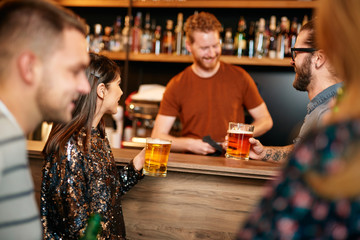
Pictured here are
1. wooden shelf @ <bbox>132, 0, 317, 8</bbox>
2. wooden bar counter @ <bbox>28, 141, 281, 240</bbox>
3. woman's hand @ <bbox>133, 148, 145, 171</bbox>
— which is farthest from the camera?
wooden shelf @ <bbox>132, 0, 317, 8</bbox>

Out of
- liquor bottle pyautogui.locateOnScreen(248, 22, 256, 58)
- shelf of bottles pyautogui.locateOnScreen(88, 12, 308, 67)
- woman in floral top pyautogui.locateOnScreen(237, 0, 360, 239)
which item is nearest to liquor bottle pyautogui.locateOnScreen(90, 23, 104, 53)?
shelf of bottles pyautogui.locateOnScreen(88, 12, 308, 67)

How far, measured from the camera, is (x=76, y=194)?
59.4 inches

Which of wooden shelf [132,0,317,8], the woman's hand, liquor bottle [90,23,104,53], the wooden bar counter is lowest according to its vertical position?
the wooden bar counter

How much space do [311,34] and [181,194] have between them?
40.8 inches

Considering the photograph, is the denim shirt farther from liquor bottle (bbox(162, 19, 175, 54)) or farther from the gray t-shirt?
liquor bottle (bbox(162, 19, 175, 54))

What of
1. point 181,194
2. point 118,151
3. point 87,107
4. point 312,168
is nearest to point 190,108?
point 118,151

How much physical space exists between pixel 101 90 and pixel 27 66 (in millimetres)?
857

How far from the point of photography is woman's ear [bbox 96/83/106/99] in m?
1.72

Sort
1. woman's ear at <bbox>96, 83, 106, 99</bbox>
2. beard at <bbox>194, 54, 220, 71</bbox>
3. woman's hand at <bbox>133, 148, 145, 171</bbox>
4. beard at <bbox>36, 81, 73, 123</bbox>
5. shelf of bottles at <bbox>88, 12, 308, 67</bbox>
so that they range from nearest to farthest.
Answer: beard at <bbox>36, 81, 73, 123</bbox> → woman's ear at <bbox>96, 83, 106, 99</bbox> → woman's hand at <bbox>133, 148, 145, 171</bbox> → beard at <bbox>194, 54, 220, 71</bbox> → shelf of bottles at <bbox>88, 12, 308, 67</bbox>

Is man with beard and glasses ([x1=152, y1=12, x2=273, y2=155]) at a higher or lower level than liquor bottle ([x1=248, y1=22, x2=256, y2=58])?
lower

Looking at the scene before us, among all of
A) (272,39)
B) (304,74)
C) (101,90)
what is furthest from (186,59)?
(101,90)

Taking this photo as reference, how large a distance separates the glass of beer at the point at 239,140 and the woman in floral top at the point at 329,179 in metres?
1.47

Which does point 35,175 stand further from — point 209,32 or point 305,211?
point 305,211

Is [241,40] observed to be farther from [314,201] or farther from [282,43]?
[314,201]
